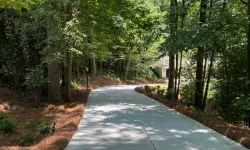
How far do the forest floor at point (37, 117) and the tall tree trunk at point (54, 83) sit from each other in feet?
1.31

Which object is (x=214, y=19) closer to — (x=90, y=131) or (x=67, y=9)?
(x=90, y=131)

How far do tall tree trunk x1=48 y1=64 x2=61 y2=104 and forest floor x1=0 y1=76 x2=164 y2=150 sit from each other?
1.31 ft

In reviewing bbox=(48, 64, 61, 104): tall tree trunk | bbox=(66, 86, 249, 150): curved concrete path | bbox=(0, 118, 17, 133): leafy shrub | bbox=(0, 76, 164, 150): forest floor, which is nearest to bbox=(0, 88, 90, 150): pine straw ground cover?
Answer: bbox=(0, 76, 164, 150): forest floor

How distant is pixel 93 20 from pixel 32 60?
3655mm

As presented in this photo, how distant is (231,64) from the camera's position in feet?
39.2

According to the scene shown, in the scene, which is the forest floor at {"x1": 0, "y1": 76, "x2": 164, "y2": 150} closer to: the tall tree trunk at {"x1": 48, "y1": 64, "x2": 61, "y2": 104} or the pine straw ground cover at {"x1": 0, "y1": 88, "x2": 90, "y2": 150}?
the pine straw ground cover at {"x1": 0, "y1": 88, "x2": 90, "y2": 150}

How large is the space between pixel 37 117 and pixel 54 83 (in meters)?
2.82

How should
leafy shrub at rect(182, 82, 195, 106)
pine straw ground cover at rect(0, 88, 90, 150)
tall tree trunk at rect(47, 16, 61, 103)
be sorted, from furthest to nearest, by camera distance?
leafy shrub at rect(182, 82, 195, 106), tall tree trunk at rect(47, 16, 61, 103), pine straw ground cover at rect(0, 88, 90, 150)

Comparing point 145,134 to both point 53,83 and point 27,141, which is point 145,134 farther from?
point 53,83

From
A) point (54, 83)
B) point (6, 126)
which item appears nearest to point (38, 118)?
point (6, 126)

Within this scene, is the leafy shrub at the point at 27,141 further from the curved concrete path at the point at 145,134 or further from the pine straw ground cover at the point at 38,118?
the curved concrete path at the point at 145,134

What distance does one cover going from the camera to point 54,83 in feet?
41.7

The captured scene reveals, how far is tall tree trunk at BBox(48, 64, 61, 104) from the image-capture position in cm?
1269

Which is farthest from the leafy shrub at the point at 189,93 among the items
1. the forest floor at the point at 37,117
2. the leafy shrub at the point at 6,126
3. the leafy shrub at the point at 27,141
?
the leafy shrub at the point at 27,141
